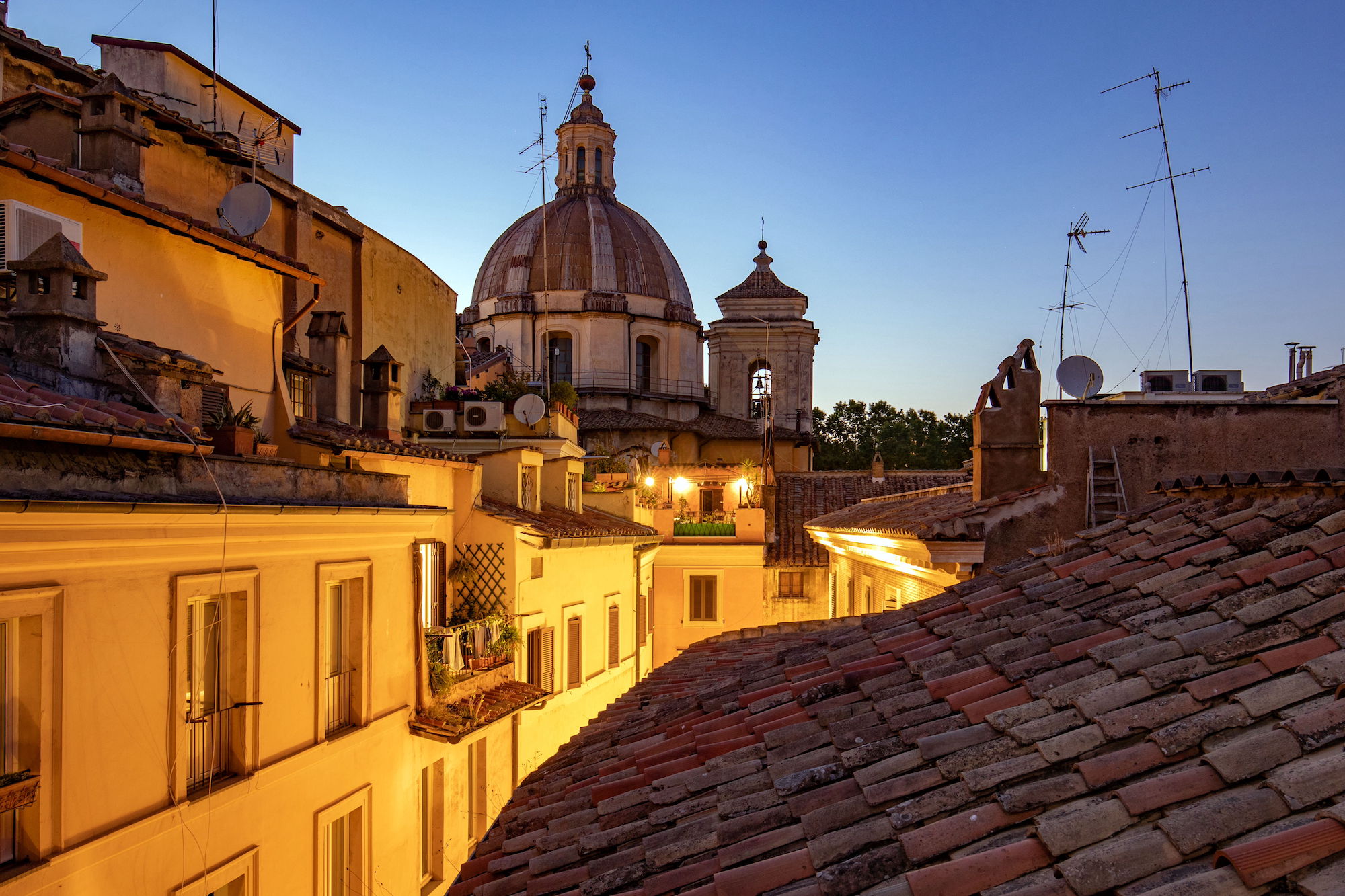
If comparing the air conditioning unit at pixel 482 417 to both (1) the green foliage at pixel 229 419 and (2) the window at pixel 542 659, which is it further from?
(1) the green foliage at pixel 229 419

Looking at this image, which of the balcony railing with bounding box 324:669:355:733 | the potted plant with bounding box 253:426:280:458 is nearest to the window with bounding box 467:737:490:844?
the balcony railing with bounding box 324:669:355:733

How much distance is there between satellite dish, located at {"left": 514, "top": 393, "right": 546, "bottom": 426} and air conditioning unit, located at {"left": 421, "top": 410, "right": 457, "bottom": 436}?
1307 mm

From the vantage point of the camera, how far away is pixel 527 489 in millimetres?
17344

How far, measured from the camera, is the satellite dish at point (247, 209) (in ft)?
35.4

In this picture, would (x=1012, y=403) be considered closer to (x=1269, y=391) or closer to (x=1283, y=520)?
(x=1269, y=391)

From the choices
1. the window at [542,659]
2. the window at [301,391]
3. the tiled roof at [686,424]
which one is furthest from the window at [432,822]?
the tiled roof at [686,424]

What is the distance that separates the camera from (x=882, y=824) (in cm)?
362

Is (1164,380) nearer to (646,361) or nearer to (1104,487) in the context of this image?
(1104,487)

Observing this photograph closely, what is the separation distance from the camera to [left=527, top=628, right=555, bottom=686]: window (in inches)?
591

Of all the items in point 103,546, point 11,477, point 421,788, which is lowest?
point 421,788

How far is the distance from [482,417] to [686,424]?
24.2m

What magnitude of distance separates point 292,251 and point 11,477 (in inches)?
443

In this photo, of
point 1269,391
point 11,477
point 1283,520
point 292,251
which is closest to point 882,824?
point 1283,520

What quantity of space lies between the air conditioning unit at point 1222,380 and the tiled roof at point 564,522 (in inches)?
322
